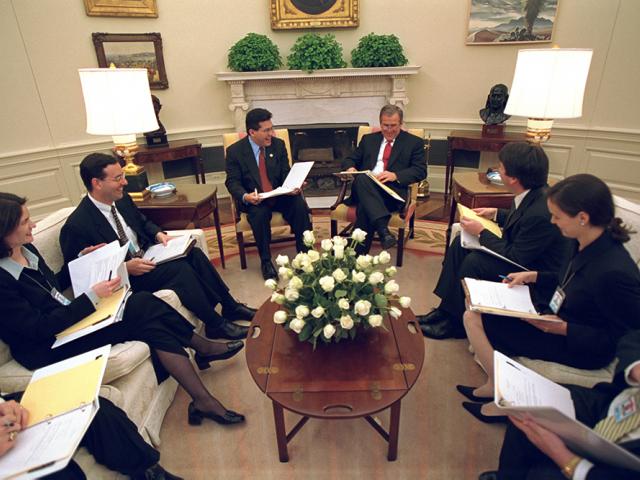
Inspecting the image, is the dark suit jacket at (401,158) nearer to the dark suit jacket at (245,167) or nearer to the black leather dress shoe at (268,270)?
the dark suit jacket at (245,167)

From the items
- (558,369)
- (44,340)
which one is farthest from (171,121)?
(558,369)

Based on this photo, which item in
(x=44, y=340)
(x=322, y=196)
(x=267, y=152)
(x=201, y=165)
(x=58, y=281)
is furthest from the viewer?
(x=322, y=196)

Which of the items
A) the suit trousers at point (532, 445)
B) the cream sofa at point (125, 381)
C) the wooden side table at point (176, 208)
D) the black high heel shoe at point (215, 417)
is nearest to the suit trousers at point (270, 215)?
the wooden side table at point (176, 208)

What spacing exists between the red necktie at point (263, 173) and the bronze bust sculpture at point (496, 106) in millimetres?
2551

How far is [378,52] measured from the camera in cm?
431

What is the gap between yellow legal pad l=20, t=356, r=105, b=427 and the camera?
1.35 metres

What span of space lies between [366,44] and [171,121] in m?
2.41

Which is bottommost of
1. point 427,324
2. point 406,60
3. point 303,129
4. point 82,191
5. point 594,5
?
point 427,324

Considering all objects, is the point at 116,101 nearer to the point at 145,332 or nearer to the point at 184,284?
the point at 184,284

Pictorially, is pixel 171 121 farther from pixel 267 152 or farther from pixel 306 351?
pixel 306 351

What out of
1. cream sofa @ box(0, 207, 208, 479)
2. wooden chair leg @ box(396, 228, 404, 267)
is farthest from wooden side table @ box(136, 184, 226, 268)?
wooden chair leg @ box(396, 228, 404, 267)

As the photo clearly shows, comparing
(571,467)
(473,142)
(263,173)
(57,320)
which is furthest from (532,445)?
(473,142)

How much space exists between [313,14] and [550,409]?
4455 millimetres

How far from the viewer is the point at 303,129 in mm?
4797
